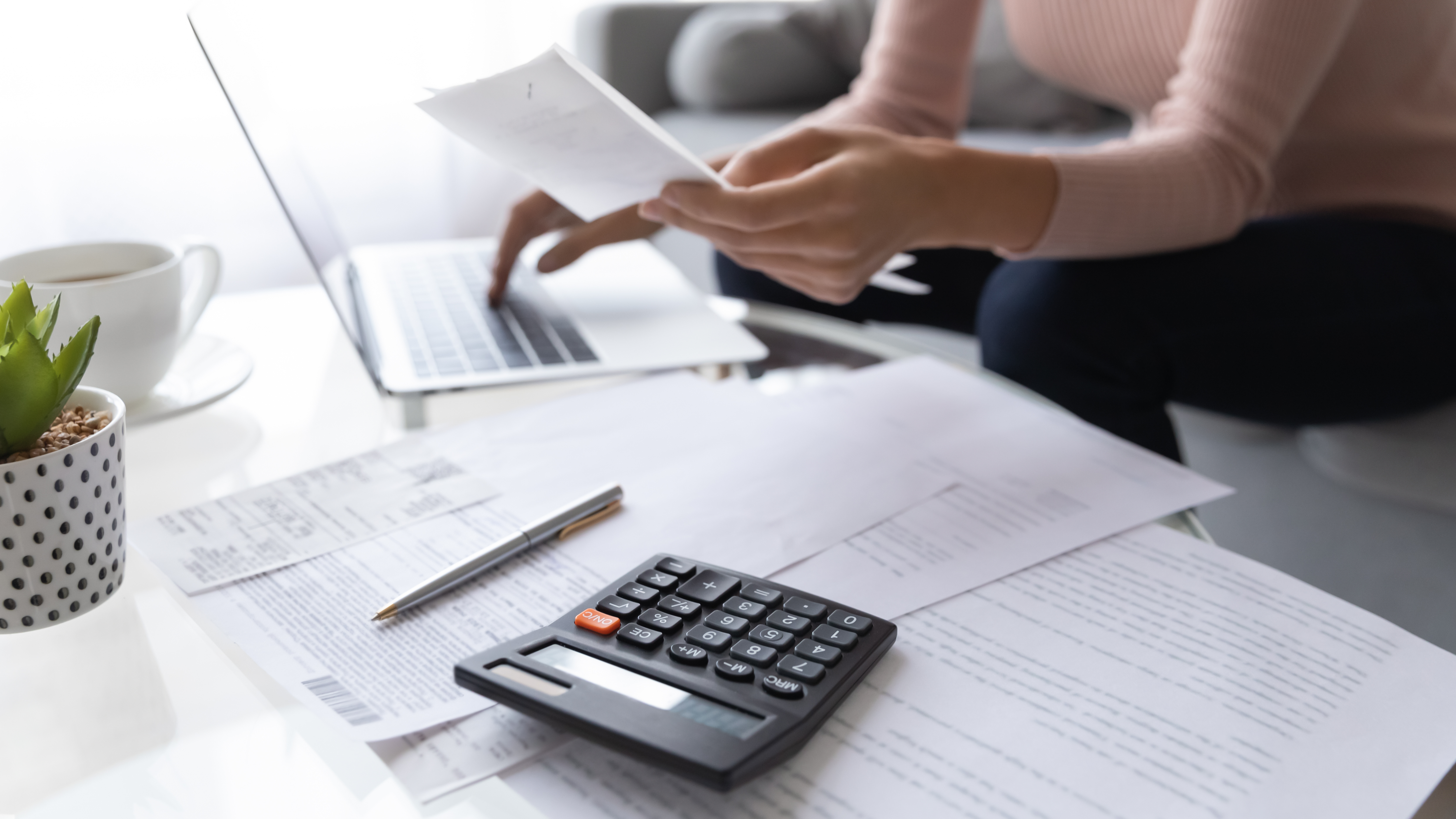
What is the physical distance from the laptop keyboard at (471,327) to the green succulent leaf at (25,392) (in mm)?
263

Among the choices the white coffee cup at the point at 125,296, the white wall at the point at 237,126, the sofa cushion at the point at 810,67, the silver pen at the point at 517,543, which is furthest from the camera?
the sofa cushion at the point at 810,67

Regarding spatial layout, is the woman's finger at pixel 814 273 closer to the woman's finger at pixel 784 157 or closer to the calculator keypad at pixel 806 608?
the woman's finger at pixel 784 157

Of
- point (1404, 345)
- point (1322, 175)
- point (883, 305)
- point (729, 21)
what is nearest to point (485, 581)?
point (883, 305)

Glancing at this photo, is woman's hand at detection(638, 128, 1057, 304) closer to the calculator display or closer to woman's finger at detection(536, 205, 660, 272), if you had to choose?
woman's finger at detection(536, 205, 660, 272)

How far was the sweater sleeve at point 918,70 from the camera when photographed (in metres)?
0.96

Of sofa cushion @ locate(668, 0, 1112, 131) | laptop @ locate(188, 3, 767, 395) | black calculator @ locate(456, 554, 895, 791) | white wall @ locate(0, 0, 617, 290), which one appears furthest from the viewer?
sofa cushion @ locate(668, 0, 1112, 131)

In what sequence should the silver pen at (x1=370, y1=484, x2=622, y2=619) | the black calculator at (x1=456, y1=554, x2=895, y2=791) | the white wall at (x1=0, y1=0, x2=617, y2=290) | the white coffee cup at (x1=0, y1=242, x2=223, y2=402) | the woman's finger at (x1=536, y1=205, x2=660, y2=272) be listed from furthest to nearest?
the white wall at (x1=0, y1=0, x2=617, y2=290), the woman's finger at (x1=536, y1=205, x2=660, y2=272), the white coffee cup at (x1=0, y1=242, x2=223, y2=402), the silver pen at (x1=370, y1=484, x2=622, y2=619), the black calculator at (x1=456, y1=554, x2=895, y2=791)

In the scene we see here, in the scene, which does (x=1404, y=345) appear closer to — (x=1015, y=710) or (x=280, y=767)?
(x=1015, y=710)

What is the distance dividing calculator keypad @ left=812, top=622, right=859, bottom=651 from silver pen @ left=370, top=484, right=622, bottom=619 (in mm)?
153

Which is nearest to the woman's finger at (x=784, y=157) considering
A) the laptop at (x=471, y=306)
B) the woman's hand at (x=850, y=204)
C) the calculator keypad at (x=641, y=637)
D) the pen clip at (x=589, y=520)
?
the woman's hand at (x=850, y=204)

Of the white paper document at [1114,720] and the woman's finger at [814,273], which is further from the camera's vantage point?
the woman's finger at [814,273]

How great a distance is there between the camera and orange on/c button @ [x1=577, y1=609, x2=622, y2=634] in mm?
378

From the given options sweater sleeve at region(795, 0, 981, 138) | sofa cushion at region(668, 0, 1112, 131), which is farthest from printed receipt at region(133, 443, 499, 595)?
sofa cushion at region(668, 0, 1112, 131)

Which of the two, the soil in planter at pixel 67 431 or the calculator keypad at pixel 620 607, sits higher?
the soil in planter at pixel 67 431
